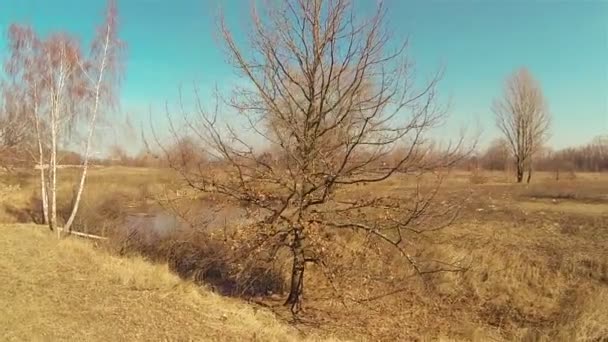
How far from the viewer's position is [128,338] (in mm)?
5508

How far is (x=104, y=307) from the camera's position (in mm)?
6703

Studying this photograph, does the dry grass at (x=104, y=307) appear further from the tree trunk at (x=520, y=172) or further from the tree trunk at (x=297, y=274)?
the tree trunk at (x=520, y=172)

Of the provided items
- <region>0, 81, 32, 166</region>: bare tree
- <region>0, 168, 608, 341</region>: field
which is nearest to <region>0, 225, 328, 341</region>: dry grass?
<region>0, 168, 608, 341</region>: field

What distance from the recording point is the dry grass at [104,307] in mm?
5688

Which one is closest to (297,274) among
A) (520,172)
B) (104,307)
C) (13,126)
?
(104,307)

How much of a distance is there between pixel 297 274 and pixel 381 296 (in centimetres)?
210

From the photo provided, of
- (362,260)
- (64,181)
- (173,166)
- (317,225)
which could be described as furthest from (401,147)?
(64,181)

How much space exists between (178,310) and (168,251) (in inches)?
311

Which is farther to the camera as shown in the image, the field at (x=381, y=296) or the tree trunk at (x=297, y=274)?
the tree trunk at (x=297, y=274)

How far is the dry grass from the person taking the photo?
569cm

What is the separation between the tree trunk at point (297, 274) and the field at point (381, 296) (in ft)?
1.03

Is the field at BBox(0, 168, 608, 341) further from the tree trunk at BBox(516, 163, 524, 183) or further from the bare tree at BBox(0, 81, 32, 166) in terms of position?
the tree trunk at BBox(516, 163, 524, 183)

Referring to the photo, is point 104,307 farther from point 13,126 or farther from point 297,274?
point 13,126

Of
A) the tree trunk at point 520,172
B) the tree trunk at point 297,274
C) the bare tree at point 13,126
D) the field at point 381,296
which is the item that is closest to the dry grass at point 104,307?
the field at point 381,296
